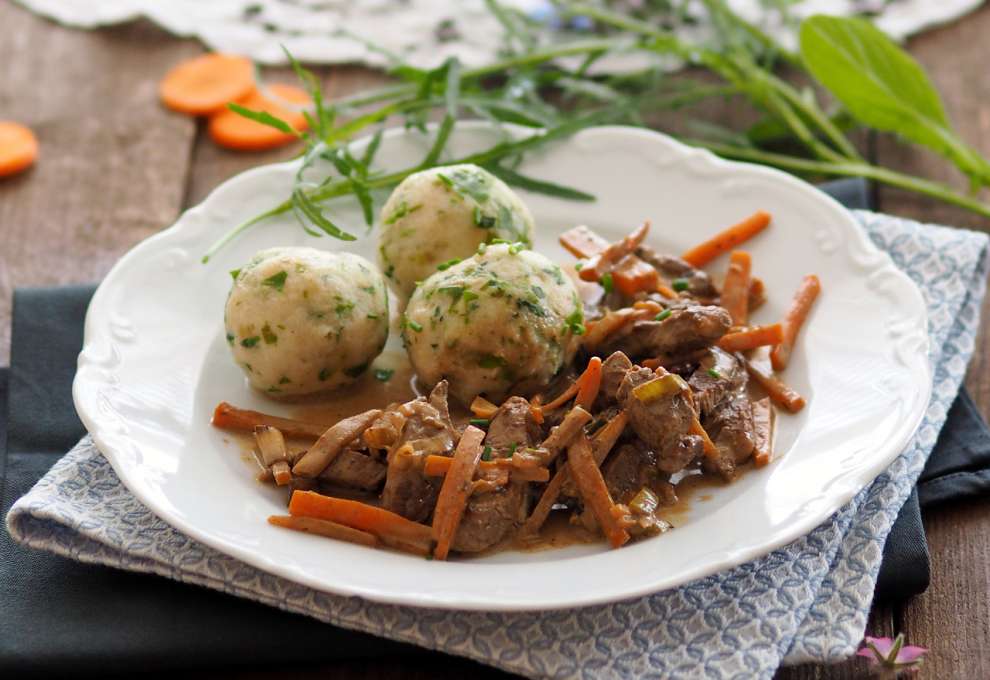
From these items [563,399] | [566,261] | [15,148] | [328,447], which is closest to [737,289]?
[566,261]


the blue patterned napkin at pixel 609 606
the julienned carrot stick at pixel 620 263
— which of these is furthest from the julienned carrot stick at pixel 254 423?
the julienned carrot stick at pixel 620 263

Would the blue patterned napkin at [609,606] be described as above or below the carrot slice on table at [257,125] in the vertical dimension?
above

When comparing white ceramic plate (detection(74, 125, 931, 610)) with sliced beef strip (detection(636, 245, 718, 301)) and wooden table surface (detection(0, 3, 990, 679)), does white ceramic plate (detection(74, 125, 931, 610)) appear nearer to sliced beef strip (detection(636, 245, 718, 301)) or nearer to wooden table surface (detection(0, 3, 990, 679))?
sliced beef strip (detection(636, 245, 718, 301))

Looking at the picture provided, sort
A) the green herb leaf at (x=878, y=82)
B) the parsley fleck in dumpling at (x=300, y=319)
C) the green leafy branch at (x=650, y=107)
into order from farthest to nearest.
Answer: the green herb leaf at (x=878, y=82)
the green leafy branch at (x=650, y=107)
the parsley fleck in dumpling at (x=300, y=319)

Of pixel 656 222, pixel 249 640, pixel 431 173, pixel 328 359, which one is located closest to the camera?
pixel 249 640

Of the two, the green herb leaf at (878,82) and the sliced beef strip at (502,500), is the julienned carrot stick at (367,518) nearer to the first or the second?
the sliced beef strip at (502,500)

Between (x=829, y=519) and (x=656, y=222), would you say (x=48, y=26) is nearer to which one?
(x=656, y=222)

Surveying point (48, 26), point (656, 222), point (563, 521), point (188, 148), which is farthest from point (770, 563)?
point (48, 26)
